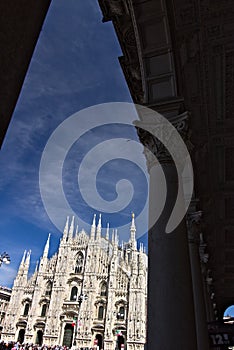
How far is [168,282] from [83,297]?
46841 mm

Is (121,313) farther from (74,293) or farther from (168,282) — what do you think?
(168,282)

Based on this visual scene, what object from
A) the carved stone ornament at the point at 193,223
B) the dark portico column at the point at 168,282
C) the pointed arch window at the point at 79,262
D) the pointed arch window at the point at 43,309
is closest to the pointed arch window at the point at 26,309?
the pointed arch window at the point at 43,309

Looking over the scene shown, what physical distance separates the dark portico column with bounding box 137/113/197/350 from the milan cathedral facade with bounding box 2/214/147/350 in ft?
150

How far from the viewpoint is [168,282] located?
12.3ft

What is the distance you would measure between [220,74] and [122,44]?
96.4 inches

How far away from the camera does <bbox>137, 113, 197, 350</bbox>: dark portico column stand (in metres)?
3.46

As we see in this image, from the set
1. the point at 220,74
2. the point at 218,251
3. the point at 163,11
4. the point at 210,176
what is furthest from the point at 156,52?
the point at 218,251

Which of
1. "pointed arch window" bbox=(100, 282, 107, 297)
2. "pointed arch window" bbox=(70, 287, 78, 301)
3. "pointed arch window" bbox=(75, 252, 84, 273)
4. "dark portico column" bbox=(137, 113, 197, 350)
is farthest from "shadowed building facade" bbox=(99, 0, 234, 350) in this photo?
"pointed arch window" bbox=(75, 252, 84, 273)

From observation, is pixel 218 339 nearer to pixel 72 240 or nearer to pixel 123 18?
pixel 123 18

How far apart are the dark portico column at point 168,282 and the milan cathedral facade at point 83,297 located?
150 ft

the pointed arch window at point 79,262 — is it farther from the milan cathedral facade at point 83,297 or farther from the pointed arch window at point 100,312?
the pointed arch window at point 100,312

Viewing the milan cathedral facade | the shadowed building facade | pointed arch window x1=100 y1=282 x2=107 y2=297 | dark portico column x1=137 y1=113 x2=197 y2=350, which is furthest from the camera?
pointed arch window x1=100 y1=282 x2=107 y2=297

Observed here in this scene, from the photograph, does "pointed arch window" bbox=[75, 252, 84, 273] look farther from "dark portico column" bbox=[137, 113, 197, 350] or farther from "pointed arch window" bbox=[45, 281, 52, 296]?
"dark portico column" bbox=[137, 113, 197, 350]

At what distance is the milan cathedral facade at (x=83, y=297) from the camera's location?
47219 mm
